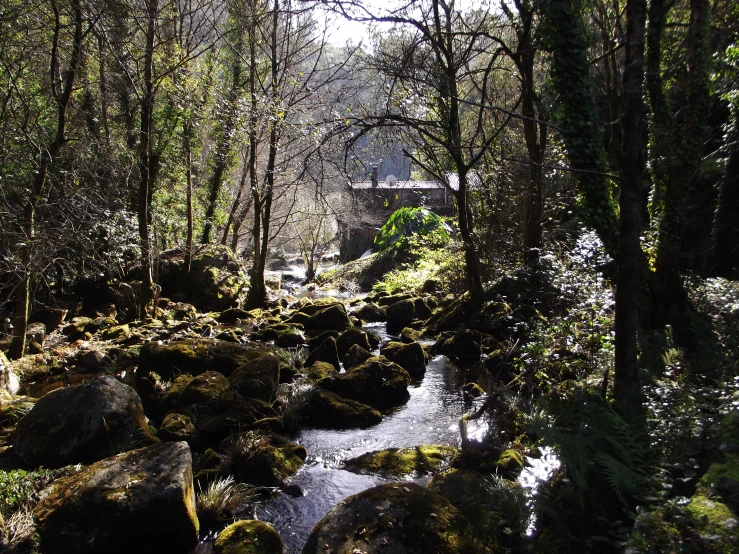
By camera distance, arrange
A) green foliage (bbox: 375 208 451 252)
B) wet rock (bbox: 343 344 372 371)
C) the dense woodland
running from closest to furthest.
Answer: the dense woodland
wet rock (bbox: 343 344 372 371)
green foliage (bbox: 375 208 451 252)

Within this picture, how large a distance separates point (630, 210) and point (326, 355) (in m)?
7.70

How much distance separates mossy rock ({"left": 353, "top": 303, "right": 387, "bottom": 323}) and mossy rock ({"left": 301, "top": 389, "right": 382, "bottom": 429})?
792 cm

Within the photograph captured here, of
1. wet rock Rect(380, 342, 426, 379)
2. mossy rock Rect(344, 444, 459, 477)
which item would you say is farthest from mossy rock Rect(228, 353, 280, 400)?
wet rock Rect(380, 342, 426, 379)

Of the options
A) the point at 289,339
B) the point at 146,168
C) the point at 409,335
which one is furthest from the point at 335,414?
the point at 146,168

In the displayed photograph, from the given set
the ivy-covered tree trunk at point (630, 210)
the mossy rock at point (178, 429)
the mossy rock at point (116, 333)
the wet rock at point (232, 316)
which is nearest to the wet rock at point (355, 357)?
the mossy rock at point (178, 429)

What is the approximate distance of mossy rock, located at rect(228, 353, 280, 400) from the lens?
8539 mm

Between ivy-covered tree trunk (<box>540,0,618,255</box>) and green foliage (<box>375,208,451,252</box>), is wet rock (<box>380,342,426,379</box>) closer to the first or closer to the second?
ivy-covered tree trunk (<box>540,0,618,255</box>)

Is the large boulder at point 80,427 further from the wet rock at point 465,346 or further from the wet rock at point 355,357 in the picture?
the wet rock at point 465,346

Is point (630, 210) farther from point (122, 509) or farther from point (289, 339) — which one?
point (289, 339)

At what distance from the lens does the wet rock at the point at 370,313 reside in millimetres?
16688

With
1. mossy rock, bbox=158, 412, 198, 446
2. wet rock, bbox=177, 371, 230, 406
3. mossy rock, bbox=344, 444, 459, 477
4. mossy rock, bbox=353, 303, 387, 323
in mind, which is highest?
mossy rock, bbox=353, 303, 387, 323

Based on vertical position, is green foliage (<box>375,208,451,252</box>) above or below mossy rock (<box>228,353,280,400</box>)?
above

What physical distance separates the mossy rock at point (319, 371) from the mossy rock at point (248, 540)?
182 inches

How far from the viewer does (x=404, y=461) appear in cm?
688
